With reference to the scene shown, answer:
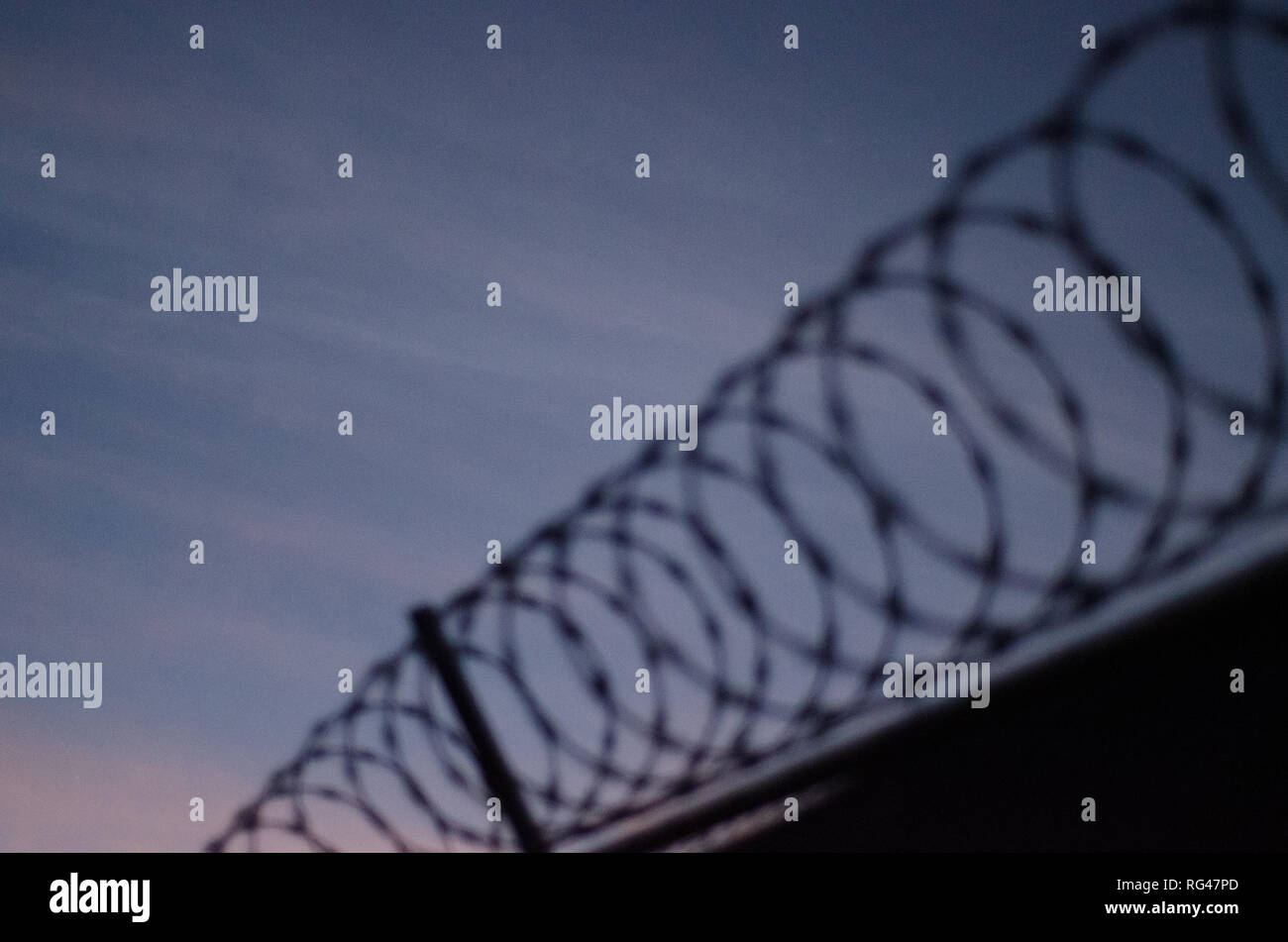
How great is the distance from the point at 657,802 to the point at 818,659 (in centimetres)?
62

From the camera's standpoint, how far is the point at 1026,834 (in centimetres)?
283

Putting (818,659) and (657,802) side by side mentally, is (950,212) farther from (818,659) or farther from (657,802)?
(657,802)
